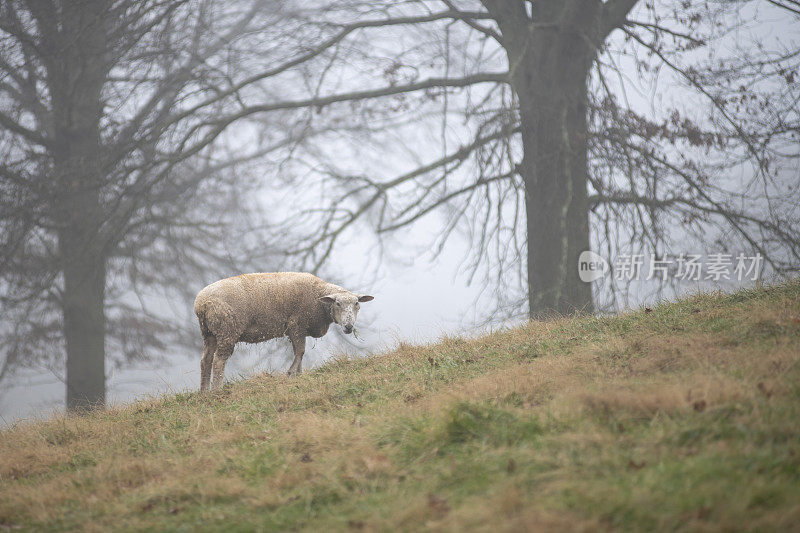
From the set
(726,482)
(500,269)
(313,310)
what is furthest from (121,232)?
(726,482)

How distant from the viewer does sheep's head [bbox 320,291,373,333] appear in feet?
29.5

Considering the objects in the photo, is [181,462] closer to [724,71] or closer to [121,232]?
[121,232]

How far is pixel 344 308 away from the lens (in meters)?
9.05

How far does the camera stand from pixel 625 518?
3.53 metres

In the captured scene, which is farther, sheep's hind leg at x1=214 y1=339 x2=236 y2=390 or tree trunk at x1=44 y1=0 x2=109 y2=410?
tree trunk at x1=44 y1=0 x2=109 y2=410

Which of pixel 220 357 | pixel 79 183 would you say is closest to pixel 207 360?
pixel 220 357

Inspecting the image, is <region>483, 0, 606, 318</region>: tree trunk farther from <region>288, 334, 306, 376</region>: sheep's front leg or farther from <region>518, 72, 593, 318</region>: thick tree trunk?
<region>288, 334, 306, 376</region>: sheep's front leg

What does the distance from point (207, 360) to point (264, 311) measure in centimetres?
104

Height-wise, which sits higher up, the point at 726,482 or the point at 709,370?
the point at 709,370

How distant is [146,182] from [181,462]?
27.6 feet

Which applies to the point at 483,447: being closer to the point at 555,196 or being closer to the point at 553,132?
the point at 555,196

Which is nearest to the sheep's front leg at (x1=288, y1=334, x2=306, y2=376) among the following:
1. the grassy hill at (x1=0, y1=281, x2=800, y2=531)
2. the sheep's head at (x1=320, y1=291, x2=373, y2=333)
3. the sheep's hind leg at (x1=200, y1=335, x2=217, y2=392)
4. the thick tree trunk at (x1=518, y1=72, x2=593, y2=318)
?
the sheep's head at (x1=320, y1=291, x2=373, y2=333)

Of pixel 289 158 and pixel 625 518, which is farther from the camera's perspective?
pixel 289 158

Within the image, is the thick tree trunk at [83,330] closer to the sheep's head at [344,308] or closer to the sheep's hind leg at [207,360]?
the sheep's hind leg at [207,360]
